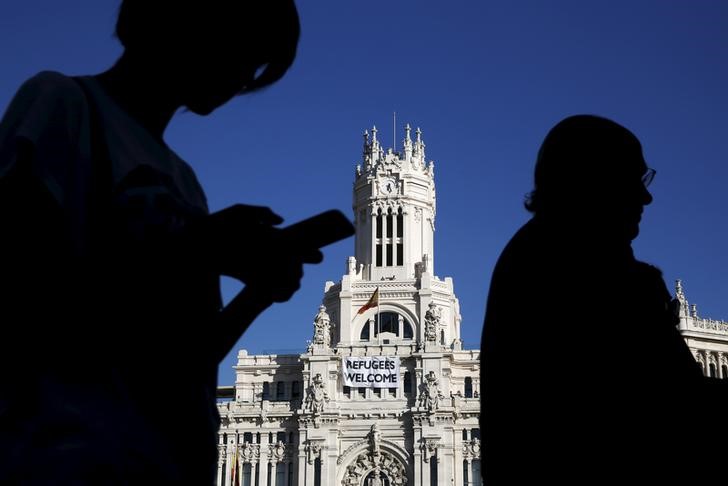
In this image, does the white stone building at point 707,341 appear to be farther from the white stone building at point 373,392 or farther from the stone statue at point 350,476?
the stone statue at point 350,476

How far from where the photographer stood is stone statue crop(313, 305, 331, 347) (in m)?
67.3

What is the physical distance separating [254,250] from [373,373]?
6369 centimetres

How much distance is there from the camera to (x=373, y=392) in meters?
66.6

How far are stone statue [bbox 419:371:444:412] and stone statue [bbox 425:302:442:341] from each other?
9.87 feet

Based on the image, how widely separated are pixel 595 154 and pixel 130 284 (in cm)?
248

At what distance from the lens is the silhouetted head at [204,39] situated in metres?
3.28

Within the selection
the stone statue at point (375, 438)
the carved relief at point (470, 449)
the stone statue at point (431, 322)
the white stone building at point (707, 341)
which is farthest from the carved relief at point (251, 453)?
the white stone building at point (707, 341)

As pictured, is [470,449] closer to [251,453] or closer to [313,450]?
[313,450]

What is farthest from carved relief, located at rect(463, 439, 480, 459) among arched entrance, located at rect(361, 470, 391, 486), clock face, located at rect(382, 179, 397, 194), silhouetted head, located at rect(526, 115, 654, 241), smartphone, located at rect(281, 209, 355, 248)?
smartphone, located at rect(281, 209, 355, 248)

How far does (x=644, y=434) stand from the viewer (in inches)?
146

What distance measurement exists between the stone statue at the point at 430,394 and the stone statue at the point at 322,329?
8.11m

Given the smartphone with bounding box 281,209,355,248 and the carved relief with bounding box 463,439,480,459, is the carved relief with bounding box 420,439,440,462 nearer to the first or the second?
the carved relief with bounding box 463,439,480,459

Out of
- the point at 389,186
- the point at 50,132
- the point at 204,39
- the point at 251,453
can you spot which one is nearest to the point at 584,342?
the point at 204,39

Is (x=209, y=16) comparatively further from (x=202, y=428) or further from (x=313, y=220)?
(x=202, y=428)
